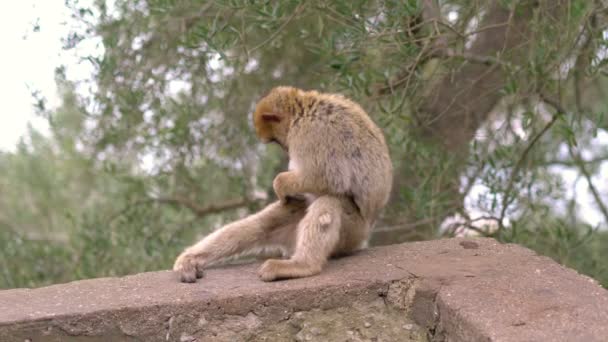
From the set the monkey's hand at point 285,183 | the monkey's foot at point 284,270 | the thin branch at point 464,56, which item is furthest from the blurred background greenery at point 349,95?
the monkey's foot at point 284,270

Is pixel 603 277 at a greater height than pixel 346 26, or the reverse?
pixel 346 26

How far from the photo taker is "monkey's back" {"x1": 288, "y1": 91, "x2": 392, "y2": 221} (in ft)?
11.7

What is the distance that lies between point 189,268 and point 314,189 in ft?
2.16

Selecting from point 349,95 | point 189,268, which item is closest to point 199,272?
point 189,268

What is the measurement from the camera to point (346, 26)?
157 inches

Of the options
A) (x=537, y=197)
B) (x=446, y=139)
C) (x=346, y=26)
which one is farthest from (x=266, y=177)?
(x=346, y=26)

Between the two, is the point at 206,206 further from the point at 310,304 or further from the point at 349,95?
the point at 310,304

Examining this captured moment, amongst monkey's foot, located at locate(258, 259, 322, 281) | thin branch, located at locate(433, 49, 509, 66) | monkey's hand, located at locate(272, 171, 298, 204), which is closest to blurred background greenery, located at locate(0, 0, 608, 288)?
thin branch, located at locate(433, 49, 509, 66)

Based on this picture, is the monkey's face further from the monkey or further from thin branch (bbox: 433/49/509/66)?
thin branch (bbox: 433/49/509/66)

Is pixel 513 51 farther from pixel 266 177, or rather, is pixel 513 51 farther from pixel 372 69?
pixel 266 177

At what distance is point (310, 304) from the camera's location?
3.17m

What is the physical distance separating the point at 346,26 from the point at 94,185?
4482 millimetres

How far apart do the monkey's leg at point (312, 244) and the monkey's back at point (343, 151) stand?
14cm

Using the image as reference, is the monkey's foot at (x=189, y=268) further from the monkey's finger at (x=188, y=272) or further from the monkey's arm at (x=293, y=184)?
the monkey's arm at (x=293, y=184)
